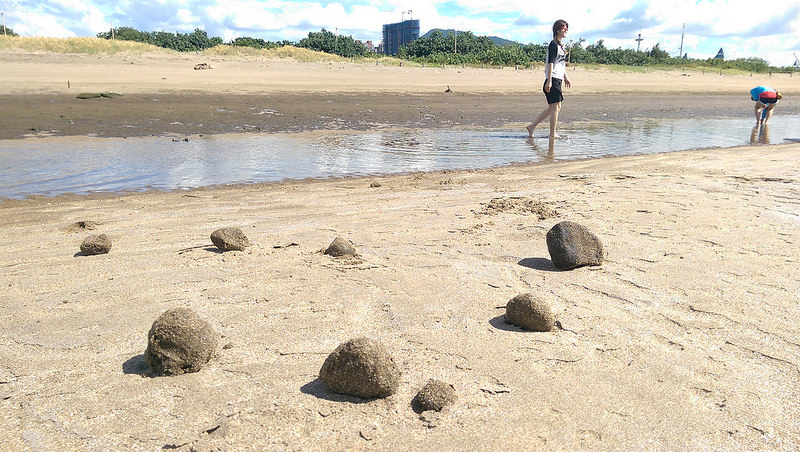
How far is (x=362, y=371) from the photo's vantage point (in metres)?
2.13

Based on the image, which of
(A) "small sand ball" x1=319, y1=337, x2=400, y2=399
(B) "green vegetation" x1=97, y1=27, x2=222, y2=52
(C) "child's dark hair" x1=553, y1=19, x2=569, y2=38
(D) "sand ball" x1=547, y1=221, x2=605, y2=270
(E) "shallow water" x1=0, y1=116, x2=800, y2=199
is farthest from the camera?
(B) "green vegetation" x1=97, y1=27, x2=222, y2=52

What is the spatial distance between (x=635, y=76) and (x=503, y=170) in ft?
102

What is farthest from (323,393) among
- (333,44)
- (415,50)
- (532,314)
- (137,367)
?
(415,50)

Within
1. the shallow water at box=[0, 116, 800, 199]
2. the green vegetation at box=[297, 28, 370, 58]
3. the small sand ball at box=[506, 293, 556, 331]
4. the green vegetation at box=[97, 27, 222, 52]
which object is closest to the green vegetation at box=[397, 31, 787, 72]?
the green vegetation at box=[297, 28, 370, 58]

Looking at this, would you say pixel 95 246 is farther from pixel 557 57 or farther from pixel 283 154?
pixel 557 57

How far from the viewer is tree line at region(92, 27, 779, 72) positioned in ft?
121

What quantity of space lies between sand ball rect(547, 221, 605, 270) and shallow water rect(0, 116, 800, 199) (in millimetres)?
3992

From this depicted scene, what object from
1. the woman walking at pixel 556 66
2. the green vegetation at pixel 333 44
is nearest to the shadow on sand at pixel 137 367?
the woman walking at pixel 556 66

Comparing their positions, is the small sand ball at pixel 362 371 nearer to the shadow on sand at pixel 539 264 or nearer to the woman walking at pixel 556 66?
the shadow on sand at pixel 539 264

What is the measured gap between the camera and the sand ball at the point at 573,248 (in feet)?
11.3

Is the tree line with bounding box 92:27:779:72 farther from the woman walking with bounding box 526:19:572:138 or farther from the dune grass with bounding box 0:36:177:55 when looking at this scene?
the woman walking with bounding box 526:19:572:138

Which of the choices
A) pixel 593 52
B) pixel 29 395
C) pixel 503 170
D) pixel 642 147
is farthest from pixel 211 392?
pixel 593 52

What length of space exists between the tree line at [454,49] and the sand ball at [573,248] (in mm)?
33813

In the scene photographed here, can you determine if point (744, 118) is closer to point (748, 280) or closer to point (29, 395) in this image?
point (748, 280)
